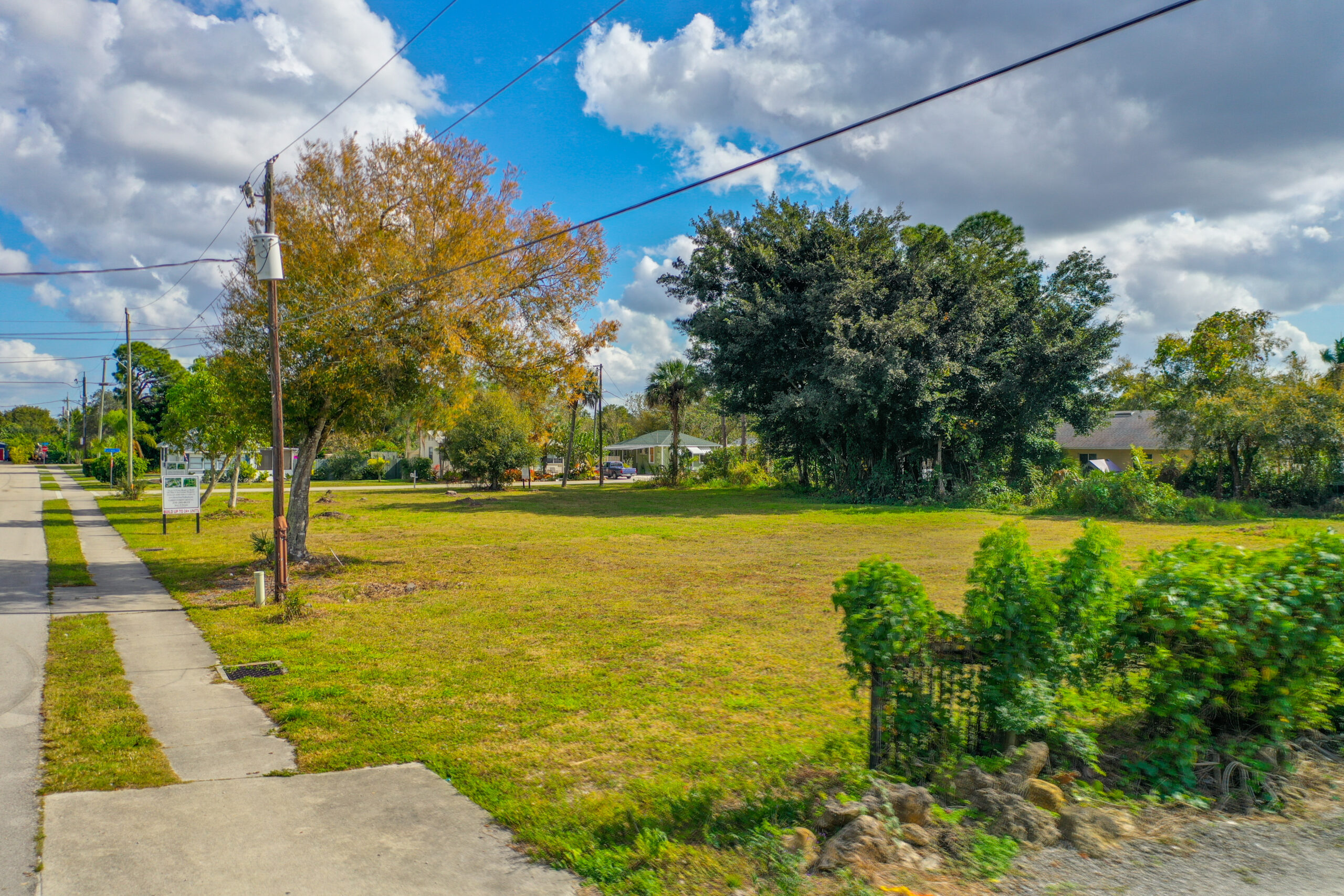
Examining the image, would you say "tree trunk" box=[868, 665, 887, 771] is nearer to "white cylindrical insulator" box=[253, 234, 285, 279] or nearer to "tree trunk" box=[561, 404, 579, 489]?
"white cylindrical insulator" box=[253, 234, 285, 279]

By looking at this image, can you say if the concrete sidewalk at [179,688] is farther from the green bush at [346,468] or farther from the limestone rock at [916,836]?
the green bush at [346,468]

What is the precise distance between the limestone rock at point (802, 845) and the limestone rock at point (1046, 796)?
1309 mm

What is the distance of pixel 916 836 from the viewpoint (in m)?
4.15

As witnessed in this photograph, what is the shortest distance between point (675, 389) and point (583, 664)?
40.9 meters

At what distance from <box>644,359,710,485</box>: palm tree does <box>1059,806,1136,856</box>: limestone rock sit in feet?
142

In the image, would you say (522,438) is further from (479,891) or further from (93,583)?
(479,891)

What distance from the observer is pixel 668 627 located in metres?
10.5

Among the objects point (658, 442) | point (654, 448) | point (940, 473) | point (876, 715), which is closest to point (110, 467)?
point (658, 442)

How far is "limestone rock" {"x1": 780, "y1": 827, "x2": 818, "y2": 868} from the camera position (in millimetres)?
3969

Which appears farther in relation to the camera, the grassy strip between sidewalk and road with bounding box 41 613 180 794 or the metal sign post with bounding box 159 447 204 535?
the metal sign post with bounding box 159 447 204 535

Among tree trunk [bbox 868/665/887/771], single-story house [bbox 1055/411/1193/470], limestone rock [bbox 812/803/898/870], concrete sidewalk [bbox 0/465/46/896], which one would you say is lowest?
concrete sidewalk [bbox 0/465/46/896]

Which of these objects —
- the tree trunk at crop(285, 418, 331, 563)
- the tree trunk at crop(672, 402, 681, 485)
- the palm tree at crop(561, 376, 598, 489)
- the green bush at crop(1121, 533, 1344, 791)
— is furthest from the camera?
the palm tree at crop(561, 376, 598, 489)

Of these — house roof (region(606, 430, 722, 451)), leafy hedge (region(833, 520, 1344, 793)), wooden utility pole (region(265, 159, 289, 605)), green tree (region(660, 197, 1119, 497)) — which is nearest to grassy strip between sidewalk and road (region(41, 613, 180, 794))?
wooden utility pole (region(265, 159, 289, 605))

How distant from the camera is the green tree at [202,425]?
25.2 meters
